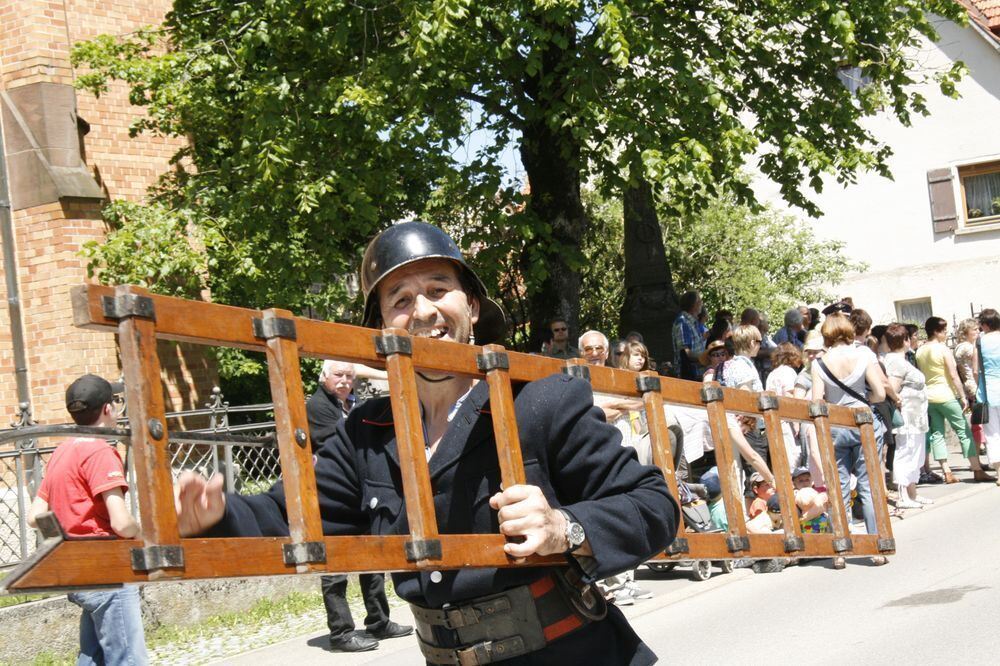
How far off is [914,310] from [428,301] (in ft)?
90.0

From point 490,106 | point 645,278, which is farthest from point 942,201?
point 490,106

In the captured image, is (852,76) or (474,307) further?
(852,76)

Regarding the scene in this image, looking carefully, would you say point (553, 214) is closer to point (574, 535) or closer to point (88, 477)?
point (88, 477)

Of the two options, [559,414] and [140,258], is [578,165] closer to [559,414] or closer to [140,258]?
[140,258]

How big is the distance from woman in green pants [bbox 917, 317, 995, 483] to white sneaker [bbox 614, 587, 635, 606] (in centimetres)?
685

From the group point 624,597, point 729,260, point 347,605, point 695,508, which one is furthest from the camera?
point 729,260

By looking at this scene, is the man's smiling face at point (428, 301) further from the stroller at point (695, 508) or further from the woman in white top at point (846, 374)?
the woman in white top at point (846, 374)

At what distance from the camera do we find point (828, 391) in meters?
11.1

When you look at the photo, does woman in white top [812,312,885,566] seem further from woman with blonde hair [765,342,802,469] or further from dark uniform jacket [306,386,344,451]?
dark uniform jacket [306,386,344,451]

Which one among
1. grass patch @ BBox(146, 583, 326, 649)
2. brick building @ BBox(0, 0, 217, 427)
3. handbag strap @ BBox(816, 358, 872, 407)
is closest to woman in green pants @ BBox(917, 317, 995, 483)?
handbag strap @ BBox(816, 358, 872, 407)

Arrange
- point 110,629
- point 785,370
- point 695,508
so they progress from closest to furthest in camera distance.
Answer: point 110,629 < point 695,508 < point 785,370

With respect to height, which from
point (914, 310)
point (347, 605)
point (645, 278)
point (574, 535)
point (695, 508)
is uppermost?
point (645, 278)

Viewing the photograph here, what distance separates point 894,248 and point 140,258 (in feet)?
65.3

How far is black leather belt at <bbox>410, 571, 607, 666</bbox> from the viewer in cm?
287
